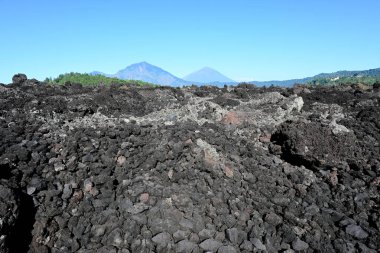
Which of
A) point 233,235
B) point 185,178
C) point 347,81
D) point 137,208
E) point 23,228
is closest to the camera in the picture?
point 23,228

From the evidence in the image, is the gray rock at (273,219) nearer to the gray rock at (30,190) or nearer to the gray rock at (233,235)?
the gray rock at (233,235)

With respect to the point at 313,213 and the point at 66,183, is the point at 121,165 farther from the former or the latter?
the point at 313,213

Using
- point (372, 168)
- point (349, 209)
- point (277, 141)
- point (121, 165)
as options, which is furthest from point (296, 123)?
point (121, 165)

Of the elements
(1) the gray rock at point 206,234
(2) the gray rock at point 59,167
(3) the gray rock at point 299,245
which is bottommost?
(3) the gray rock at point 299,245

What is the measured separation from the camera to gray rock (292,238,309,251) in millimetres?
5703

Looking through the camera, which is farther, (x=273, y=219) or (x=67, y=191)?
(x=67, y=191)

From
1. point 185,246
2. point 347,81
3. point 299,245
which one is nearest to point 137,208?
point 185,246

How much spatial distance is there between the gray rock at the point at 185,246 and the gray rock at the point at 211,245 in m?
0.13

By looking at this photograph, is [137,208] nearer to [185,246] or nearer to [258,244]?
[185,246]

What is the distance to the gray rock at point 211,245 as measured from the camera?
560cm

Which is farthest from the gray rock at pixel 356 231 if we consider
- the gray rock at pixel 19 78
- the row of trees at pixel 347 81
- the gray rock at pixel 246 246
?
the gray rock at pixel 19 78

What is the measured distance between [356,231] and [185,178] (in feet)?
9.60

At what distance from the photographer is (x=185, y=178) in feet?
22.3

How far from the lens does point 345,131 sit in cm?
834
